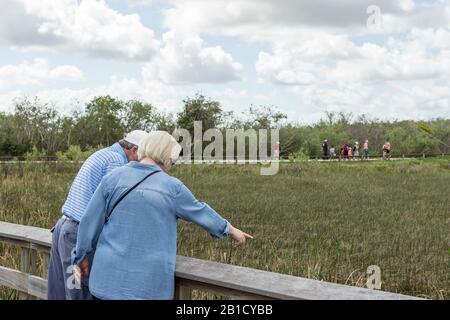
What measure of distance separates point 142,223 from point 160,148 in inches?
12.8

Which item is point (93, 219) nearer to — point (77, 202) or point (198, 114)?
point (77, 202)

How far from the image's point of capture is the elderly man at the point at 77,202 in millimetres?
3029

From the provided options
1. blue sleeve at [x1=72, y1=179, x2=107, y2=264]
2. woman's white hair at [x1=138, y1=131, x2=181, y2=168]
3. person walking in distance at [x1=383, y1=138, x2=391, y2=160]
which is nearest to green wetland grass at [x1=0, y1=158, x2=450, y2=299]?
blue sleeve at [x1=72, y1=179, x2=107, y2=264]

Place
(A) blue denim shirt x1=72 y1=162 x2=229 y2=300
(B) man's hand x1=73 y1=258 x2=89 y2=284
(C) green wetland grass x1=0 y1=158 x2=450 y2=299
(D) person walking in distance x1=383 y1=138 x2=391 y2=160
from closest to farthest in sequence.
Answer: (A) blue denim shirt x1=72 y1=162 x2=229 y2=300
(B) man's hand x1=73 y1=258 x2=89 y2=284
(C) green wetland grass x1=0 y1=158 x2=450 y2=299
(D) person walking in distance x1=383 y1=138 x2=391 y2=160

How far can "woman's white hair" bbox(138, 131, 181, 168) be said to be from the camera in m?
2.53

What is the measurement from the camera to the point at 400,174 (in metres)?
28.1

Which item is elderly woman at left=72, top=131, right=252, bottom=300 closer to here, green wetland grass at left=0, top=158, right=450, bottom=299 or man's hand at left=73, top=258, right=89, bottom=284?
man's hand at left=73, top=258, right=89, bottom=284

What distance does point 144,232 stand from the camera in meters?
2.44

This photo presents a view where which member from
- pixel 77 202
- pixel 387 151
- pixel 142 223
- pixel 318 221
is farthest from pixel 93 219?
pixel 387 151

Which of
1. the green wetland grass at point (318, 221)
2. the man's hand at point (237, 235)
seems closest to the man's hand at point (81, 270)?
the man's hand at point (237, 235)

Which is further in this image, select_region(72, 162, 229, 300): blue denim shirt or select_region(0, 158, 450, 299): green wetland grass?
select_region(0, 158, 450, 299): green wetland grass

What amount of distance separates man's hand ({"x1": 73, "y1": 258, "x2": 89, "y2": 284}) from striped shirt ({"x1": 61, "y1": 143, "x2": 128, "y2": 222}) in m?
0.36
